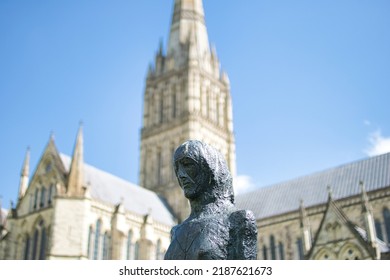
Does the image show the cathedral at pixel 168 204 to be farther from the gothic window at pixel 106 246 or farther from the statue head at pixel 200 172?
the statue head at pixel 200 172

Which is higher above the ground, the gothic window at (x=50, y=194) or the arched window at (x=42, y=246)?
the gothic window at (x=50, y=194)

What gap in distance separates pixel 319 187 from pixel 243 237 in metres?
33.5

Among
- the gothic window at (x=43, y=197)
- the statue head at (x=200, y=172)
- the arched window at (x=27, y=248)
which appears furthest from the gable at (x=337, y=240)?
the statue head at (x=200, y=172)

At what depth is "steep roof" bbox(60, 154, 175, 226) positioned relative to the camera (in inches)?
1379

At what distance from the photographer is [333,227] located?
27.9 metres

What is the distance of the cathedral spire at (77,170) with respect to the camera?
31.0 m

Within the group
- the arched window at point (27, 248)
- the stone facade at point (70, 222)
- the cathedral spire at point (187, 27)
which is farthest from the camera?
the cathedral spire at point (187, 27)

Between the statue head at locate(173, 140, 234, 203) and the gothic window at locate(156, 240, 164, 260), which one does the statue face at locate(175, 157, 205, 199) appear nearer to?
the statue head at locate(173, 140, 234, 203)

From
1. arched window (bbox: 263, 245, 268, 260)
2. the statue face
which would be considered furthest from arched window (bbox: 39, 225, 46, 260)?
the statue face

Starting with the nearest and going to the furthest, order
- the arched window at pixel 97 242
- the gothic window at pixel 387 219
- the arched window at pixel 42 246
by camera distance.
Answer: the gothic window at pixel 387 219
the arched window at pixel 42 246
the arched window at pixel 97 242

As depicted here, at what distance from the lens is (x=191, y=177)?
412cm

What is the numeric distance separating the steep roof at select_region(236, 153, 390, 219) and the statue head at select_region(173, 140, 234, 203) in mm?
→ 29874
